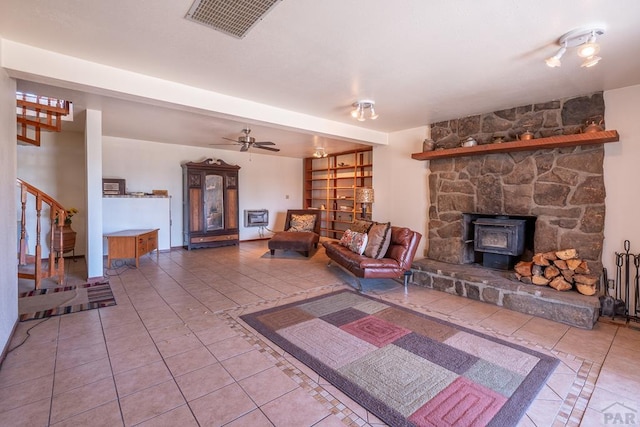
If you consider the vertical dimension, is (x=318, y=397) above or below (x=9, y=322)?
below

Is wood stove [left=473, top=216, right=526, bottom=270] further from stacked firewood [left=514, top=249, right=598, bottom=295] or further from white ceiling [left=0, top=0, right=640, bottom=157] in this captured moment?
white ceiling [left=0, top=0, right=640, bottom=157]

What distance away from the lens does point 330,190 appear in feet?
28.2

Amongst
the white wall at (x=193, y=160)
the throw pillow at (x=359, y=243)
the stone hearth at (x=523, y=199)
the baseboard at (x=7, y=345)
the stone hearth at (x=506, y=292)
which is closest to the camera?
the baseboard at (x=7, y=345)

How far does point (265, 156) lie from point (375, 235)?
5082 millimetres

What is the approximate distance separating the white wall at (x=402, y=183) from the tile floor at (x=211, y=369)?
180cm

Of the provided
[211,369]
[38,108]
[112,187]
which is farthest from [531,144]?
[112,187]

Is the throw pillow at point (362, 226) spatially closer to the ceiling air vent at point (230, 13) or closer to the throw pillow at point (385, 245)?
the throw pillow at point (385, 245)

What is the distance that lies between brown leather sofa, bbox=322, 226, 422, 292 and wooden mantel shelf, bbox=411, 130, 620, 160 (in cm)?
127

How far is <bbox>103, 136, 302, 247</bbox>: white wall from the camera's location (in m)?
6.45

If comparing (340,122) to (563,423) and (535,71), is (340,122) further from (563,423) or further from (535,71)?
(563,423)

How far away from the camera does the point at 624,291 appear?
3375 millimetres

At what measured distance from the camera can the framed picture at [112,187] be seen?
6.11 m

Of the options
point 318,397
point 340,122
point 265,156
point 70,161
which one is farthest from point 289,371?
point 265,156

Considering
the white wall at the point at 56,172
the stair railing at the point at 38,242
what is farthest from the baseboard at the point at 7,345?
the white wall at the point at 56,172
